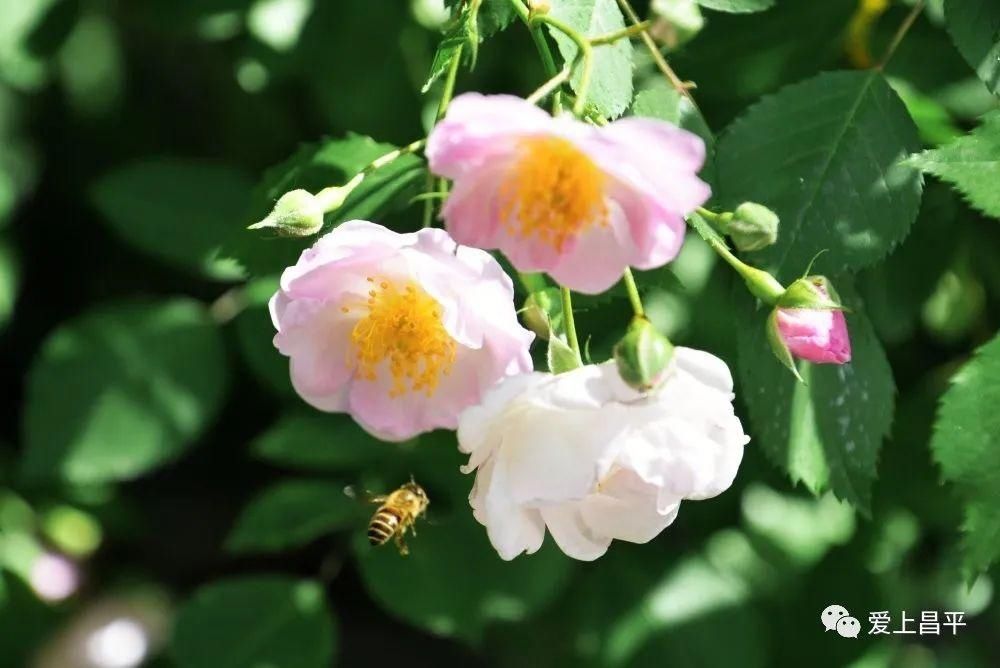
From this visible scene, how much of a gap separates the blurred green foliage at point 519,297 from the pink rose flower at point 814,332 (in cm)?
12

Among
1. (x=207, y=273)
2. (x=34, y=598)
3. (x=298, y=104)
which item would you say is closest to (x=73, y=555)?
(x=34, y=598)

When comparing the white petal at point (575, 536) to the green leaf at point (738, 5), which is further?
the green leaf at point (738, 5)

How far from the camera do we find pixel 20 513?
2.12m

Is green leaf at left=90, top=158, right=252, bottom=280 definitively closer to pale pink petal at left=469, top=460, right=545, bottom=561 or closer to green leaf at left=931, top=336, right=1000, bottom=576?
pale pink petal at left=469, top=460, right=545, bottom=561

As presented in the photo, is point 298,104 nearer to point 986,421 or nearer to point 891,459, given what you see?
point 891,459

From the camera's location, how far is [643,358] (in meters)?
0.87

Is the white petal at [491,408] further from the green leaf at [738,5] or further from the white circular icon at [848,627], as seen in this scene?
the white circular icon at [848,627]

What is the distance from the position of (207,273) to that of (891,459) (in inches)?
43.9

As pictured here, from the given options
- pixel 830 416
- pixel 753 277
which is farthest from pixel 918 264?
pixel 753 277

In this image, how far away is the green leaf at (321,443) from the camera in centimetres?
167

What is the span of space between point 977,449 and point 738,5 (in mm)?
517

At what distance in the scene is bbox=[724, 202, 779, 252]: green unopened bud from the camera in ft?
3.10

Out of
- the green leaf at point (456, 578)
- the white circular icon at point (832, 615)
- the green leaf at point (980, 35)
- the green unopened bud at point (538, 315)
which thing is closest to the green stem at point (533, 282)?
the green unopened bud at point (538, 315)

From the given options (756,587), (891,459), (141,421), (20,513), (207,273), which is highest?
(207,273)
